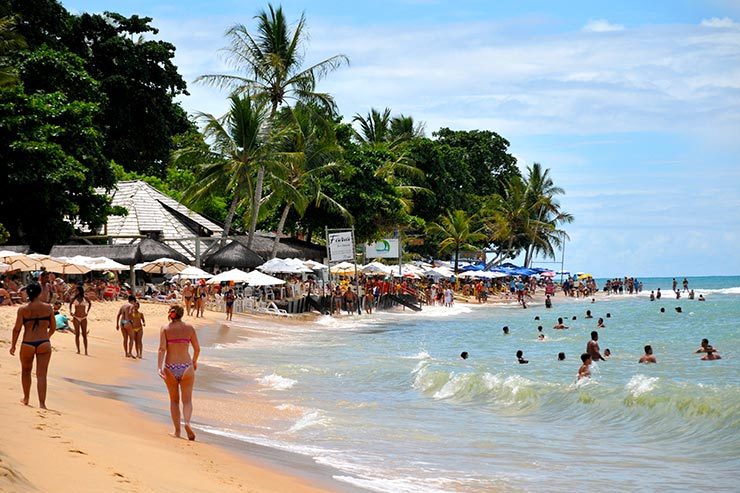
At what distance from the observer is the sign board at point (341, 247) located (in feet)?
132

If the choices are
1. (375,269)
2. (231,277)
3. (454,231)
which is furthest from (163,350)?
(454,231)

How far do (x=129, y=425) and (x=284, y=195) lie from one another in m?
31.5

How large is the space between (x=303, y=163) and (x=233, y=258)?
7.80 m

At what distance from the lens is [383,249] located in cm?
5416

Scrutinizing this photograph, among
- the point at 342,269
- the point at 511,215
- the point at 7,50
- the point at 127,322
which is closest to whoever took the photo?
the point at 127,322

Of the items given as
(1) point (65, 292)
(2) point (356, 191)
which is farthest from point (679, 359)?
(2) point (356, 191)

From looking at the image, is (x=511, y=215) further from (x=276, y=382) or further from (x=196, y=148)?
(x=276, y=382)

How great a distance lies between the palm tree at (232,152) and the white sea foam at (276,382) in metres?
21.4

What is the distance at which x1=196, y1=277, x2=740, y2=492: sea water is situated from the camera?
10.5 m

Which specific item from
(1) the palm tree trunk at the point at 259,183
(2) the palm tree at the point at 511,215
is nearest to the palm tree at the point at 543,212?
(2) the palm tree at the point at 511,215

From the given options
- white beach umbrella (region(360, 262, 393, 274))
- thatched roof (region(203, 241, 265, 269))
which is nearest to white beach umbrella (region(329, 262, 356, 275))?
white beach umbrella (region(360, 262, 393, 274))

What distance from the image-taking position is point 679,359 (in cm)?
2511

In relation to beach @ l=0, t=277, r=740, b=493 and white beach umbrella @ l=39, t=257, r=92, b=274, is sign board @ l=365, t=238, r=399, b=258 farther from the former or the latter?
beach @ l=0, t=277, r=740, b=493

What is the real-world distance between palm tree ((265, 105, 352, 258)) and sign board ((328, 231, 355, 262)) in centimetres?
265
